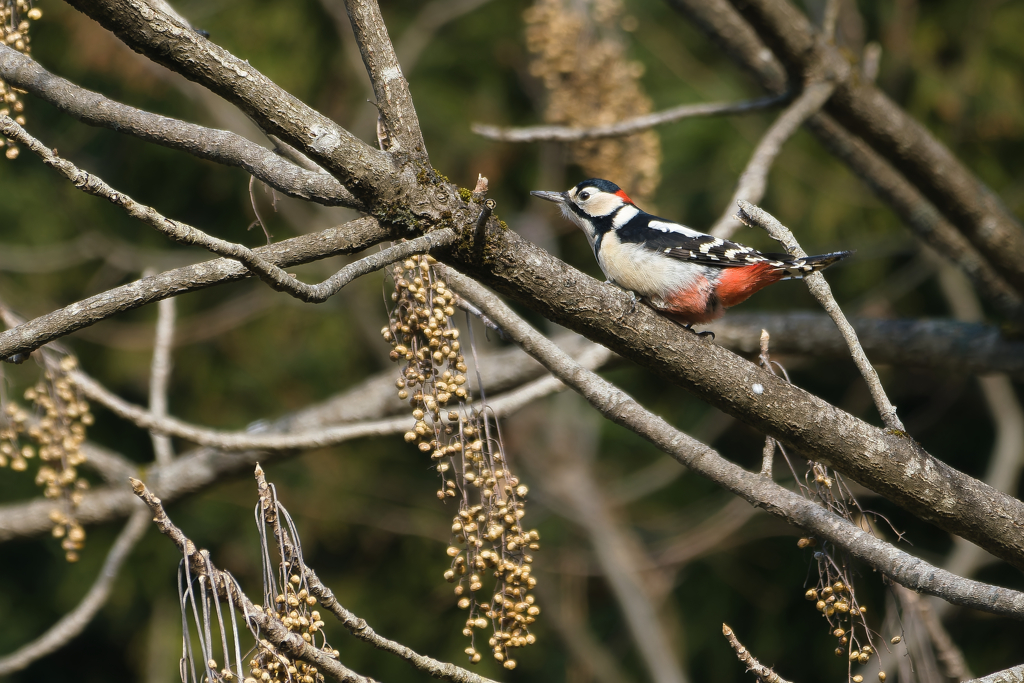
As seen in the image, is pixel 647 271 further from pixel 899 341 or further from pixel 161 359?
pixel 161 359

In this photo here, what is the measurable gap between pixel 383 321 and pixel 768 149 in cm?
460

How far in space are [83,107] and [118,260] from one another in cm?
503

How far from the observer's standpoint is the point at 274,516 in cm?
162

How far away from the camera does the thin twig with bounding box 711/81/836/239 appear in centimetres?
327

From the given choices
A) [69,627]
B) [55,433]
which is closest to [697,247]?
[55,433]

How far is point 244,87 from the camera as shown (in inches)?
65.1

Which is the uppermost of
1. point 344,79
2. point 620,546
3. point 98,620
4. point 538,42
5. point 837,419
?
point 344,79

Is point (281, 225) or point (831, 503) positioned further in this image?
point (281, 225)

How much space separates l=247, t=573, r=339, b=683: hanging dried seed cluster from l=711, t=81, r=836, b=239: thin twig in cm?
201

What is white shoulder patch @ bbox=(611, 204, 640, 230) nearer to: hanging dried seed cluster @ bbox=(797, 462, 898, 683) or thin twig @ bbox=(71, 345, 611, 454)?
thin twig @ bbox=(71, 345, 611, 454)

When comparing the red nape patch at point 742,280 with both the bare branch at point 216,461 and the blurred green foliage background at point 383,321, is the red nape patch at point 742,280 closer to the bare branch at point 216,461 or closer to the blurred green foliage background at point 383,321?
the bare branch at point 216,461

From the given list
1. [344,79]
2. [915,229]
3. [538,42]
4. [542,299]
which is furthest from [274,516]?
[344,79]

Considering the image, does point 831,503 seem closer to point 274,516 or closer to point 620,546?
point 274,516

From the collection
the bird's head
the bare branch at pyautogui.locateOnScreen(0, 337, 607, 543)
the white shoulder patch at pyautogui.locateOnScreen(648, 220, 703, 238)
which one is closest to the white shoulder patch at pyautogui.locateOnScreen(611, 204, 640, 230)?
the bird's head
